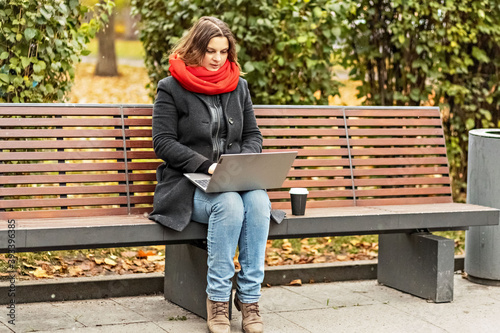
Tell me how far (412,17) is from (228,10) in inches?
63.8

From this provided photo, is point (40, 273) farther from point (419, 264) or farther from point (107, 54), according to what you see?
point (107, 54)

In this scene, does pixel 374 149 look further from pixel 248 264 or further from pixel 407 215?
pixel 248 264

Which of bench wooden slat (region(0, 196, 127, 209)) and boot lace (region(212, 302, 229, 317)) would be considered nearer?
boot lace (region(212, 302, 229, 317))

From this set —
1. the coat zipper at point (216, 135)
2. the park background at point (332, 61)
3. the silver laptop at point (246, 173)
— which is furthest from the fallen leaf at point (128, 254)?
the silver laptop at point (246, 173)

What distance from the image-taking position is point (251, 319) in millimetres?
4164

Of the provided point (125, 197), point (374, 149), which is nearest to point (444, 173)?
point (374, 149)

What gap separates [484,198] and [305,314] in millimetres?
1562

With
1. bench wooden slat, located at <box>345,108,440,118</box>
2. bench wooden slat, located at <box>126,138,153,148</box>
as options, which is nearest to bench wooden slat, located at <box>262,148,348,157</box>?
bench wooden slat, located at <box>345,108,440,118</box>

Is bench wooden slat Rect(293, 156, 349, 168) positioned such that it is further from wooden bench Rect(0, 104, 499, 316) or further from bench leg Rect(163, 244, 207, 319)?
bench leg Rect(163, 244, 207, 319)

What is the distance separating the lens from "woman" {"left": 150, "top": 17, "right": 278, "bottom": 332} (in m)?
4.11

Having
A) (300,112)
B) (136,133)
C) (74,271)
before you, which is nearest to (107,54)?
(74,271)

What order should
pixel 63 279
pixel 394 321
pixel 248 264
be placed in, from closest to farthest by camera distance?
pixel 248 264 < pixel 394 321 < pixel 63 279

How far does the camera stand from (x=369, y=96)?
23.7 ft

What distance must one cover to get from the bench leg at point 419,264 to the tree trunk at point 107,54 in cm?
568
